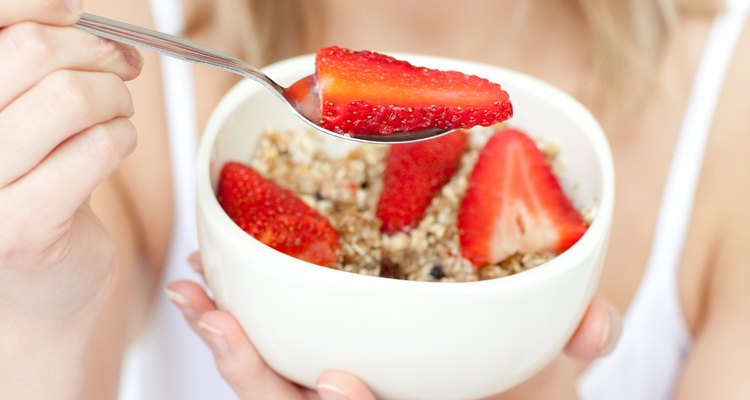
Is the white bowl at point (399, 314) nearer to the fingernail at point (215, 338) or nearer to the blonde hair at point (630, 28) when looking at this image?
the fingernail at point (215, 338)

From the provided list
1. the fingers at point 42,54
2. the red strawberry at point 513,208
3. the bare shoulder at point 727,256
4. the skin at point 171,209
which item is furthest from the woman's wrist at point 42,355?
the bare shoulder at point 727,256

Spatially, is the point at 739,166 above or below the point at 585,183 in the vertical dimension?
below

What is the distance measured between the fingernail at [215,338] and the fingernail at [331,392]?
3.6 inches

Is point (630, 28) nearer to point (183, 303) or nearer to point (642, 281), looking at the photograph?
point (642, 281)

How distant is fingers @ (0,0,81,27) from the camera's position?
50 cm

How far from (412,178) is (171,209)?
66 cm

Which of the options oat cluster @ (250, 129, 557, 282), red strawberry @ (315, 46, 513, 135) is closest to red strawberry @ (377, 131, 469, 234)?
oat cluster @ (250, 129, 557, 282)

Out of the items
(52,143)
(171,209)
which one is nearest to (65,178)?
(52,143)

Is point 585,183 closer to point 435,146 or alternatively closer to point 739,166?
point 435,146

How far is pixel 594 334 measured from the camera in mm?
705

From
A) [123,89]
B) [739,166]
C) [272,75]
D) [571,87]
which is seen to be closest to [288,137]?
[272,75]

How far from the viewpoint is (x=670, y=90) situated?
47.7 inches

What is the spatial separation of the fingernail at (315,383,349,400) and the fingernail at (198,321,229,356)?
9 cm

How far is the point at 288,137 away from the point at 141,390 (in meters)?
0.70
